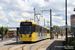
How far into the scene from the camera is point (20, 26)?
89.0 feet

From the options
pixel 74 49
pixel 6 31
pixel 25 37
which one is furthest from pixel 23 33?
pixel 6 31

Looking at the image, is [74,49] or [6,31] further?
[6,31]

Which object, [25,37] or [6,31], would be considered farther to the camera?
[6,31]

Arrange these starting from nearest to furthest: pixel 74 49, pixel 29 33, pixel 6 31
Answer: pixel 74 49, pixel 29 33, pixel 6 31

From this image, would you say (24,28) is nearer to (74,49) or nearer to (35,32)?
(35,32)

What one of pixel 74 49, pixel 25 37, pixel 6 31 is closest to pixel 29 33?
pixel 25 37

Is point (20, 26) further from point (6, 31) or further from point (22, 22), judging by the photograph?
point (6, 31)

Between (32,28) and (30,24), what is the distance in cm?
65

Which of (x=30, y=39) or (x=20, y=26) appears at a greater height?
(x=20, y=26)

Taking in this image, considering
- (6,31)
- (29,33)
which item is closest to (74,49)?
(29,33)

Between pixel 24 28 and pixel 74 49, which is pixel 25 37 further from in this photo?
pixel 74 49

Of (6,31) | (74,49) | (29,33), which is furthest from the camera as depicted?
(6,31)

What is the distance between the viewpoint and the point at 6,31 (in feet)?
377

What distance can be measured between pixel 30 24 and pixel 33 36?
1868 mm
